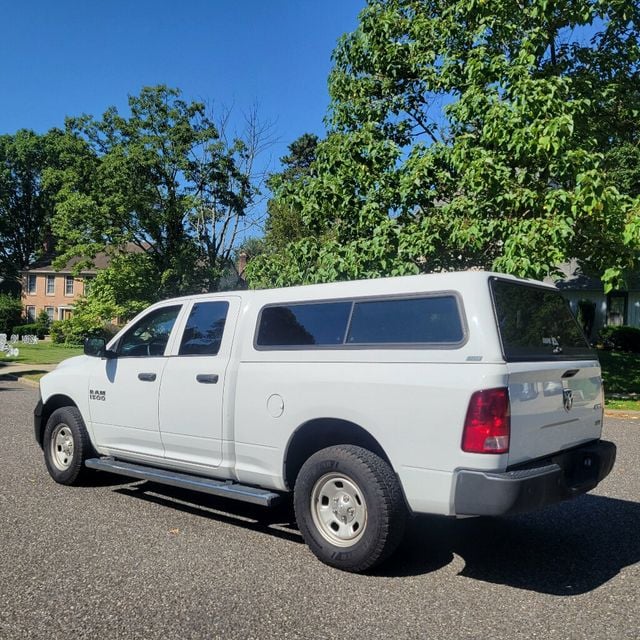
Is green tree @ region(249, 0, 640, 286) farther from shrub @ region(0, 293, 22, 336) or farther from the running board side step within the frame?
shrub @ region(0, 293, 22, 336)

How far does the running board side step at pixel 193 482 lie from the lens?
4.69m

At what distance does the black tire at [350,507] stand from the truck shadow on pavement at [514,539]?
0.27m

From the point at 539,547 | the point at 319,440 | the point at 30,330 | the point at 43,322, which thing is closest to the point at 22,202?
the point at 43,322

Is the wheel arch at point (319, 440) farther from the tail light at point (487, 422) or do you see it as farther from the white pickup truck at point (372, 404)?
the tail light at point (487, 422)

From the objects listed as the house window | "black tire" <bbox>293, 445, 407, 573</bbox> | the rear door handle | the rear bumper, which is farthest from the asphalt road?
the house window

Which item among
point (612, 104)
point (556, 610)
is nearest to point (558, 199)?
point (612, 104)

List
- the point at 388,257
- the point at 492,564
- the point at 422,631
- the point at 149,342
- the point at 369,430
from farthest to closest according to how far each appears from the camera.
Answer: the point at 388,257, the point at 149,342, the point at 492,564, the point at 369,430, the point at 422,631

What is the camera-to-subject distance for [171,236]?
34781 millimetres

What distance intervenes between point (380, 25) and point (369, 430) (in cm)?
1136

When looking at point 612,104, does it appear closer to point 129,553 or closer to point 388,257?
point 388,257

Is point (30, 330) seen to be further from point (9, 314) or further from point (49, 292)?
point (49, 292)

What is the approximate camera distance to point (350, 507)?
4.29 metres

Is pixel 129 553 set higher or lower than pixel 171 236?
lower

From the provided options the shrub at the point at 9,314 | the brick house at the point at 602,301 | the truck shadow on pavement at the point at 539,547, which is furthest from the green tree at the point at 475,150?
the shrub at the point at 9,314
